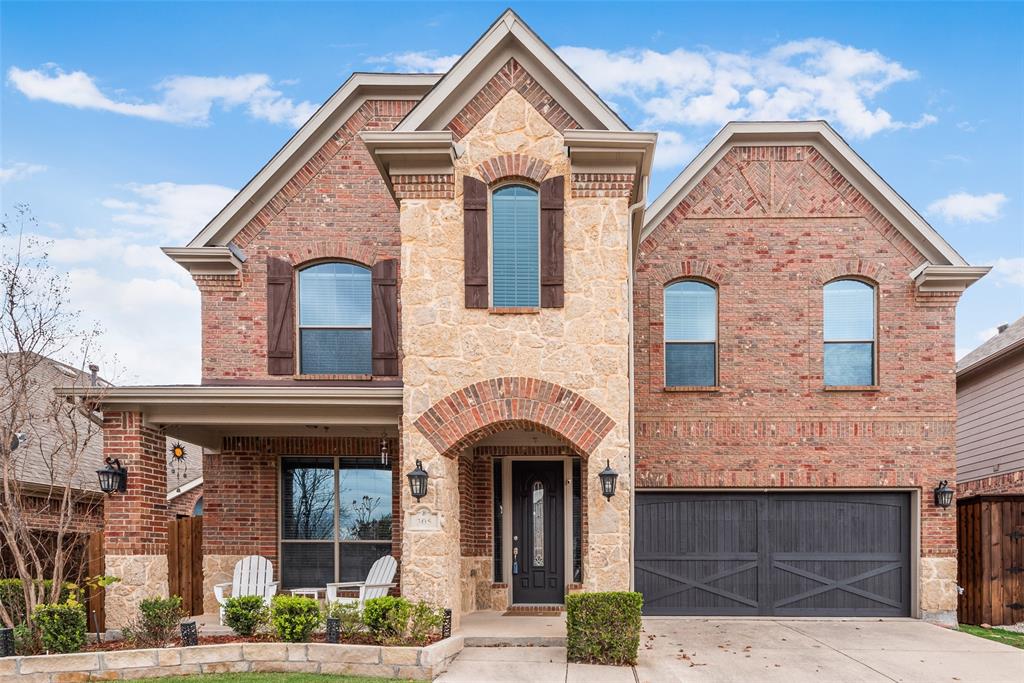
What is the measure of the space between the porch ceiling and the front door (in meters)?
2.87

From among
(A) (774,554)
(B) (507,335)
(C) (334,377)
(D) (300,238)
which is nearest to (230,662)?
(B) (507,335)

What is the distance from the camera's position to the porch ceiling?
397 inches

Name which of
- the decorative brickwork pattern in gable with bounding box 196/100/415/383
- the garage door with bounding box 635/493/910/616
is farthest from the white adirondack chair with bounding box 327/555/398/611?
the garage door with bounding box 635/493/910/616

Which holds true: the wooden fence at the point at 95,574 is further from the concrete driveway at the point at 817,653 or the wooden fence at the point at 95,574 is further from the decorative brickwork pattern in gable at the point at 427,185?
the concrete driveway at the point at 817,653

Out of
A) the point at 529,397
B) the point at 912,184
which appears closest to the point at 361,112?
the point at 529,397

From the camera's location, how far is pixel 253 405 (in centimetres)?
1041

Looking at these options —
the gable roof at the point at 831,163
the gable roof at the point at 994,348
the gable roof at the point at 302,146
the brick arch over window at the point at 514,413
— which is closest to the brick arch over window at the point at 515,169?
the brick arch over window at the point at 514,413

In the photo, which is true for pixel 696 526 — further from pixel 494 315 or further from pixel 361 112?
pixel 361 112

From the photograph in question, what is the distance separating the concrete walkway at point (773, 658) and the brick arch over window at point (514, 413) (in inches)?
97.1

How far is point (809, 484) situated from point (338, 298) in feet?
26.4

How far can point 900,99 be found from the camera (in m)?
15.3

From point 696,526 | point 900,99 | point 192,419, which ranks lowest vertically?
point 696,526

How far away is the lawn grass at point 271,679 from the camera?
7875 mm

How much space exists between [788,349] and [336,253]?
7.41m
